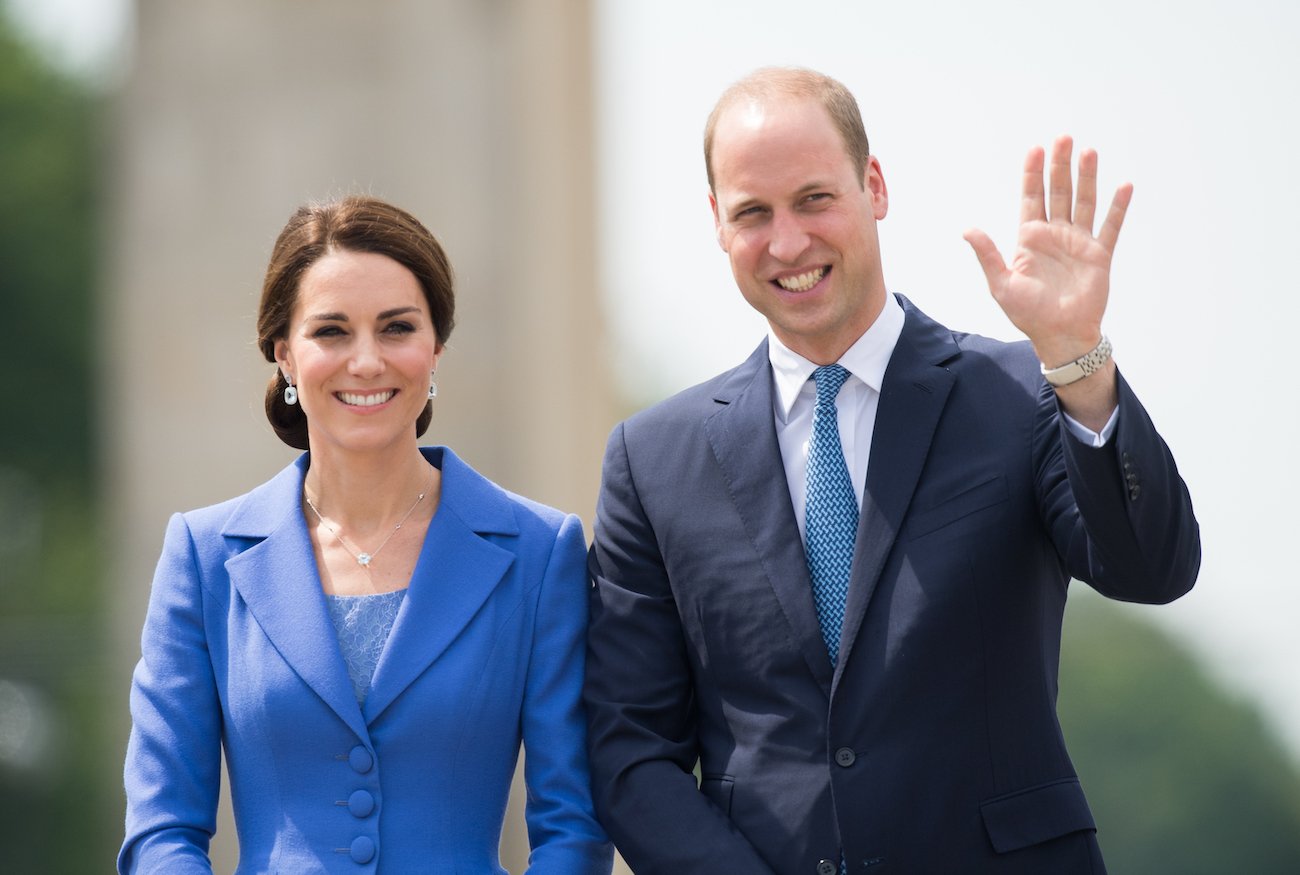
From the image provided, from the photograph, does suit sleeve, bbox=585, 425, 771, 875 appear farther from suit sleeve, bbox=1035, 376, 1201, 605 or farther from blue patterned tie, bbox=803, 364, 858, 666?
suit sleeve, bbox=1035, 376, 1201, 605

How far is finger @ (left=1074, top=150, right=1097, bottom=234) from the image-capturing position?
158 inches

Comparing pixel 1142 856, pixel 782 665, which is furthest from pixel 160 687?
pixel 1142 856

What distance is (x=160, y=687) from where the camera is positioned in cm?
451

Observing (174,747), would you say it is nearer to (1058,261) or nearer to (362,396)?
(362,396)

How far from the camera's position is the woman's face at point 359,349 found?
15.1ft

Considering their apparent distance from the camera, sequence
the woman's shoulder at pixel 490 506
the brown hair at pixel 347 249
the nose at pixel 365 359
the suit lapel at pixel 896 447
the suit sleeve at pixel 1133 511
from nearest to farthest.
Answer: the suit sleeve at pixel 1133 511, the suit lapel at pixel 896 447, the nose at pixel 365 359, the brown hair at pixel 347 249, the woman's shoulder at pixel 490 506

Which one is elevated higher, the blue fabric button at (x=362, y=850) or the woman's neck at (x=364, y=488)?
the woman's neck at (x=364, y=488)

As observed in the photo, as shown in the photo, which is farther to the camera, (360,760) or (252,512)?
(252,512)

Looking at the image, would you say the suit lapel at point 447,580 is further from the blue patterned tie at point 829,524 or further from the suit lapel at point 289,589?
the blue patterned tie at point 829,524

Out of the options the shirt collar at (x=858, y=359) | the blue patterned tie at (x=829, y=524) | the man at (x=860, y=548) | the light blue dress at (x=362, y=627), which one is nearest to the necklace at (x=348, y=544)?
the light blue dress at (x=362, y=627)

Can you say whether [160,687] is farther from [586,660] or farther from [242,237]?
[242,237]

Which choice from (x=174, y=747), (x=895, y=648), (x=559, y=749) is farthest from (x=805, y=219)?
(x=174, y=747)

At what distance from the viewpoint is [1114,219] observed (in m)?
4.01

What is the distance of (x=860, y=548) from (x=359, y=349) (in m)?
1.26
